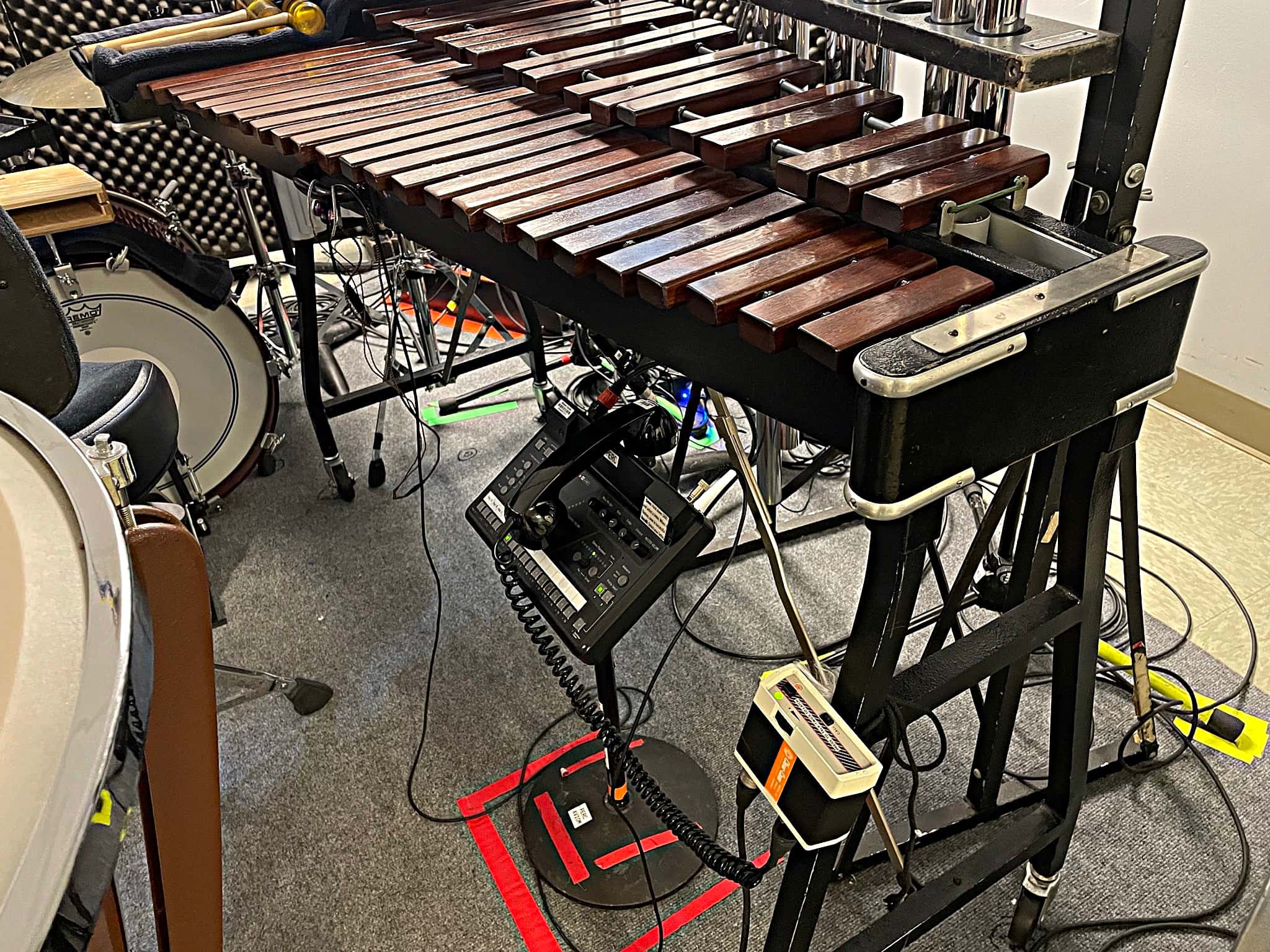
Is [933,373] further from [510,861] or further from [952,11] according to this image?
[510,861]

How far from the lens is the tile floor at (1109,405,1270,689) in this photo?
1.86 metres

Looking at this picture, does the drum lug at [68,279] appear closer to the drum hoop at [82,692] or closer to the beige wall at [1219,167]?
the drum hoop at [82,692]

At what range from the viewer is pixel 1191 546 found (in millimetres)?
2057

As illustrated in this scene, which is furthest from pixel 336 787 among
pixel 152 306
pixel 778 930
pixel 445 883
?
pixel 152 306

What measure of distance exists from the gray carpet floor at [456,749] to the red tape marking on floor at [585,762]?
58 mm

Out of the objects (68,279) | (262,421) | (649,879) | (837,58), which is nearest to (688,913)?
(649,879)

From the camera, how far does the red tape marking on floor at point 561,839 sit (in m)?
1.50

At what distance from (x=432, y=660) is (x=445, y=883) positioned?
0.50 metres

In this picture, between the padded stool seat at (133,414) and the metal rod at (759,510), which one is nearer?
the metal rod at (759,510)

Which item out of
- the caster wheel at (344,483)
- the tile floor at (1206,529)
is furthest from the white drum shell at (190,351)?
the tile floor at (1206,529)

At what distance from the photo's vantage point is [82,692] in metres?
0.46

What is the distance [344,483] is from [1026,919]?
1.74 meters

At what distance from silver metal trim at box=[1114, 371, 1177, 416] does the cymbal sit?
2089mm

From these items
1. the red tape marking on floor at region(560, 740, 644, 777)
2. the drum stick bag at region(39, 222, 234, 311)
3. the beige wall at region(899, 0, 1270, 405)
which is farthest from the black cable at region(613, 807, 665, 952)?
the beige wall at region(899, 0, 1270, 405)
